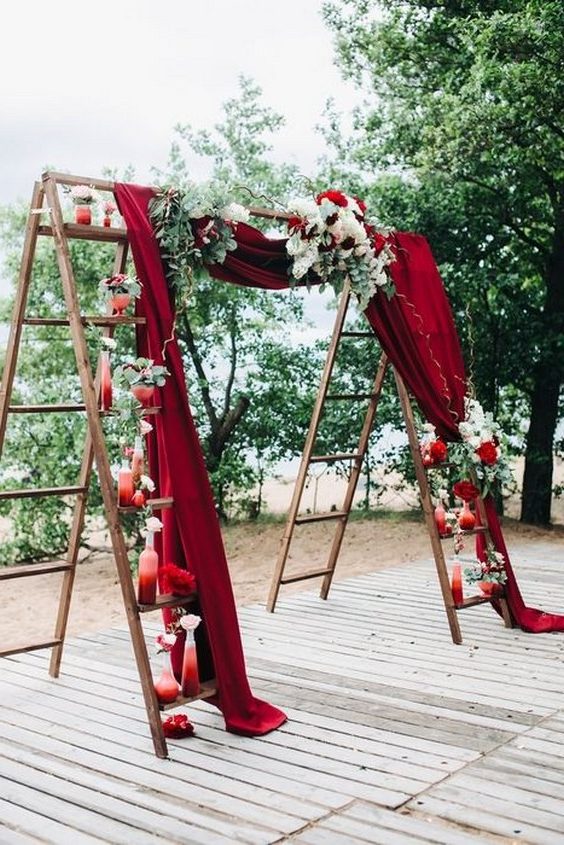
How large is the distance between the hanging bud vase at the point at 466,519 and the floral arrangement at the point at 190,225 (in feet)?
6.58

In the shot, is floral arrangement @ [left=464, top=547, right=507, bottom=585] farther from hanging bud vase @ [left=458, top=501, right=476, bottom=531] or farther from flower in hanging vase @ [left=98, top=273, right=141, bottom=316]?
flower in hanging vase @ [left=98, top=273, right=141, bottom=316]

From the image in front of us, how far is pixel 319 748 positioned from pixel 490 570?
1992 mm

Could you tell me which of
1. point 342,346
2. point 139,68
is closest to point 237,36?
point 139,68

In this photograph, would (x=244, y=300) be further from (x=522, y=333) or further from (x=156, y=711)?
(x=156, y=711)

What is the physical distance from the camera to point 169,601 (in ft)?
12.9

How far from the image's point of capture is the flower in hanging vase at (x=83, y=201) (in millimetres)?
4023

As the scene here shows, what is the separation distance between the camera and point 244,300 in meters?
9.88

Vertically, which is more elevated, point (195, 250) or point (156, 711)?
point (195, 250)

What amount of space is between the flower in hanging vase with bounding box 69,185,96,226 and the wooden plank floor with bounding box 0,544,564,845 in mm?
2047

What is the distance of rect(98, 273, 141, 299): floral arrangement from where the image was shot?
13.1 feet

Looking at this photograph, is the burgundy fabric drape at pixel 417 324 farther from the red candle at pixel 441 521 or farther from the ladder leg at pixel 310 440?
the ladder leg at pixel 310 440

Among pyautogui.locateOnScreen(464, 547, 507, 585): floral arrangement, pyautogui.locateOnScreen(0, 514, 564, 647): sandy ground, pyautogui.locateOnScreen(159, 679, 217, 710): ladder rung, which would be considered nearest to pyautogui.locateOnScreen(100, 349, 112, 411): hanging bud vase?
pyautogui.locateOnScreen(159, 679, 217, 710): ladder rung

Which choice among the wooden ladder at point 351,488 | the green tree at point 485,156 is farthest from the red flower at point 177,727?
the green tree at point 485,156

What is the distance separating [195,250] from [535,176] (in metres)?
5.44
